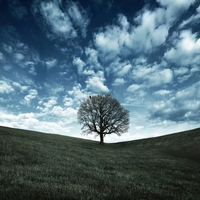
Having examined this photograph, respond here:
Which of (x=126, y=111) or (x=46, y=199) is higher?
(x=126, y=111)

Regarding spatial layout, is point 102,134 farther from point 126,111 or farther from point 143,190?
point 143,190

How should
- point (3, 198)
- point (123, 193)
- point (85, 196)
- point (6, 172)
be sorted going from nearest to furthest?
point (3, 198) → point (85, 196) → point (123, 193) → point (6, 172)

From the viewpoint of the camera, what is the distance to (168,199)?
6.86 metres

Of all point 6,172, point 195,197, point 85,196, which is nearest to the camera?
point 85,196

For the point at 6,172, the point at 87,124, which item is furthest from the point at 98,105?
the point at 6,172

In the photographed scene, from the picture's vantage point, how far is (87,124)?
48.6 metres

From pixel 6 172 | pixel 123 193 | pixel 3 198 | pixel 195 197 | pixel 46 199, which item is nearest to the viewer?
pixel 3 198

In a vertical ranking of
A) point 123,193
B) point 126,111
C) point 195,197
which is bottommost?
point 195,197

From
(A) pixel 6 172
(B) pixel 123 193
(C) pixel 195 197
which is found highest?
(A) pixel 6 172

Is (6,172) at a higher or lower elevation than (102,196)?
higher

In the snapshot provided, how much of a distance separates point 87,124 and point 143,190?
41.4 meters

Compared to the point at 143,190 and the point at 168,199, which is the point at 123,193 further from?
the point at 168,199

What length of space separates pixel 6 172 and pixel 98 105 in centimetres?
4155

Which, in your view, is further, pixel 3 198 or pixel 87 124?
pixel 87 124
